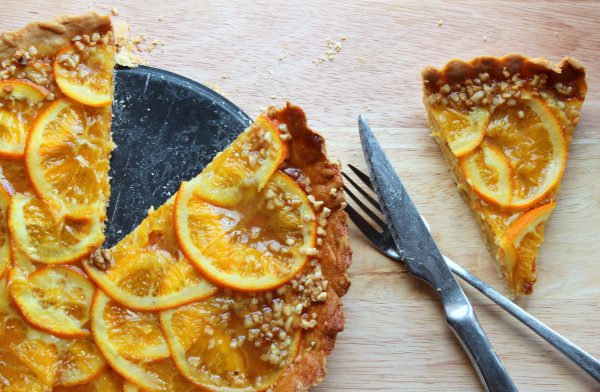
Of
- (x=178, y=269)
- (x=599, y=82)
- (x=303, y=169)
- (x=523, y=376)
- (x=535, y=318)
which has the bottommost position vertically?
(x=523, y=376)

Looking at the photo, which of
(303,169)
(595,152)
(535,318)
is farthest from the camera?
(595,152)

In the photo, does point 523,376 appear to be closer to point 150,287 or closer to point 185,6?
point 150,287

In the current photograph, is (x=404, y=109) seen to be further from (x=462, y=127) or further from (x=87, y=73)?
(x=87, y=73)

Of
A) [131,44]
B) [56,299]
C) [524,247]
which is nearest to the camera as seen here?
[56,299]

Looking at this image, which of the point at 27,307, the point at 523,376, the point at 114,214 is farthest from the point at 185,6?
the point at 523,376

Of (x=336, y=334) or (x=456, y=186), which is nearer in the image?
(x=336, y=334)

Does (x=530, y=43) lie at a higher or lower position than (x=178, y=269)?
higher

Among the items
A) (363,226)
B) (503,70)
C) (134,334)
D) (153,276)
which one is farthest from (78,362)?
(503,70)
